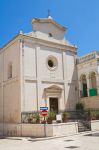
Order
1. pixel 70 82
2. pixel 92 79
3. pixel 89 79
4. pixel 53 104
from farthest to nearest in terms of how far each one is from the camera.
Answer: pixel 70 82 → pixel 92 79 → pixel 89 79 → pixel 53 104

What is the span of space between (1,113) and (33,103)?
5.31 metres

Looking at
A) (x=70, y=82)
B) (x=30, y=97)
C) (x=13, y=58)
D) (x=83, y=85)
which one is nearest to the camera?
(x=30, y=97)

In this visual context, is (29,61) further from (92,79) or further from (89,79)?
(92,79)

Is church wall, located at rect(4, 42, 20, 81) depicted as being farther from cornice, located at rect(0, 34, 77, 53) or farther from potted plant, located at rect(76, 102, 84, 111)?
potted plant, located at rect(76, 102, 84, 111)

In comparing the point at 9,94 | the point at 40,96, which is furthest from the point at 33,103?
the point at 9,94

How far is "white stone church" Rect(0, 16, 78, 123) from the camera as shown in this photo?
23109mm

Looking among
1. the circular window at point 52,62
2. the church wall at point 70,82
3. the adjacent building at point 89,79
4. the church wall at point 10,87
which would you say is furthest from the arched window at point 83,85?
the church wall at point 10,87

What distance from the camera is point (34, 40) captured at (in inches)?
974

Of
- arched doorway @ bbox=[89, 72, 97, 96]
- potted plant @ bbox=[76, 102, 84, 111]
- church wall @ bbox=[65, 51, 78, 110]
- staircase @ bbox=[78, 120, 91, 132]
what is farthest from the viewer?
church wall @ bbox=[65, 51, 78, 110]

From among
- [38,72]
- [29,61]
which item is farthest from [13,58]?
[38,72]

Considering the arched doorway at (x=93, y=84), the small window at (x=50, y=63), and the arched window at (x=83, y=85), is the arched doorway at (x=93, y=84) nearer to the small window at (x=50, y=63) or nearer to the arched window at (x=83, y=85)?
the arched window at (x=83, y=85)

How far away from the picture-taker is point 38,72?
79.7 ft

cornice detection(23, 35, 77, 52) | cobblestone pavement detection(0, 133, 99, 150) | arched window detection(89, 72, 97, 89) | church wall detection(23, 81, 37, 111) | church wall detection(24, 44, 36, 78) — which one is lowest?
cobblestone pavement detection(0, 133, 99, 150)

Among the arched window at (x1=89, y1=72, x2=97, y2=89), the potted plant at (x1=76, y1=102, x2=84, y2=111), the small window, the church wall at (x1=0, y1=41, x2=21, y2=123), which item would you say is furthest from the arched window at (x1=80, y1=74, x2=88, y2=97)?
the church wall at (x1=0, y1=41, x2=21, y2=123)
